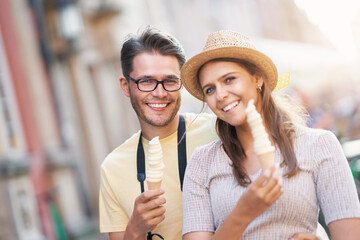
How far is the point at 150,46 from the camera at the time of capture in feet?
10.0

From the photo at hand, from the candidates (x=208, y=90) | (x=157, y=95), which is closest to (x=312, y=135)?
(x=208, y=90)

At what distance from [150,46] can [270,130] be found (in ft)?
3.61

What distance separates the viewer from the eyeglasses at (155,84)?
295cm

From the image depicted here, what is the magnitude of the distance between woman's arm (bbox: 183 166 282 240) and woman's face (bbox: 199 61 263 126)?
452mm

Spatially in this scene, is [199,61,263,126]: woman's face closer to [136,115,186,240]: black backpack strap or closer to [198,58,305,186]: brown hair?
[198,58,305,186]: brown hair

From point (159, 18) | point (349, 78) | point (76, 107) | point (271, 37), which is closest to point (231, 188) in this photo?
point (76, 107)

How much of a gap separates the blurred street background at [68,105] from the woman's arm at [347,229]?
7.43 ft

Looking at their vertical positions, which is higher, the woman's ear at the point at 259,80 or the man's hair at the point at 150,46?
the man's hair at the point at 150,46

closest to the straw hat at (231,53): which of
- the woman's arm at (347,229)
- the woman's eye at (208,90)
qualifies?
the woman's eye at (208,90)

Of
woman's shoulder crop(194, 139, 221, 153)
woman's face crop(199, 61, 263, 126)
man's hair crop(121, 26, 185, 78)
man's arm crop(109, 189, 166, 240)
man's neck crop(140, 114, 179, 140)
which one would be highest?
man's hair crop(121, 26, 185, 78)

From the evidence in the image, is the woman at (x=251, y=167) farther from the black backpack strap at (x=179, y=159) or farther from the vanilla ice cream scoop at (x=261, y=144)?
the black backpack strap at (x=179, y=159)

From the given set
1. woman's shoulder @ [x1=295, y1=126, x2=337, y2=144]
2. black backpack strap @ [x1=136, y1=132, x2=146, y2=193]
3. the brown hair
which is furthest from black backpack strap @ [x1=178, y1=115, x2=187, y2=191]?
woman's shoulder @ [x1=295, y1=126, x2=337, y2=144]

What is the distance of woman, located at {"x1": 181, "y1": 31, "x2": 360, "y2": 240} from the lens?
209cm

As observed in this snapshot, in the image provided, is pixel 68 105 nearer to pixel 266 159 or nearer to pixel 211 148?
pixel 211 148
